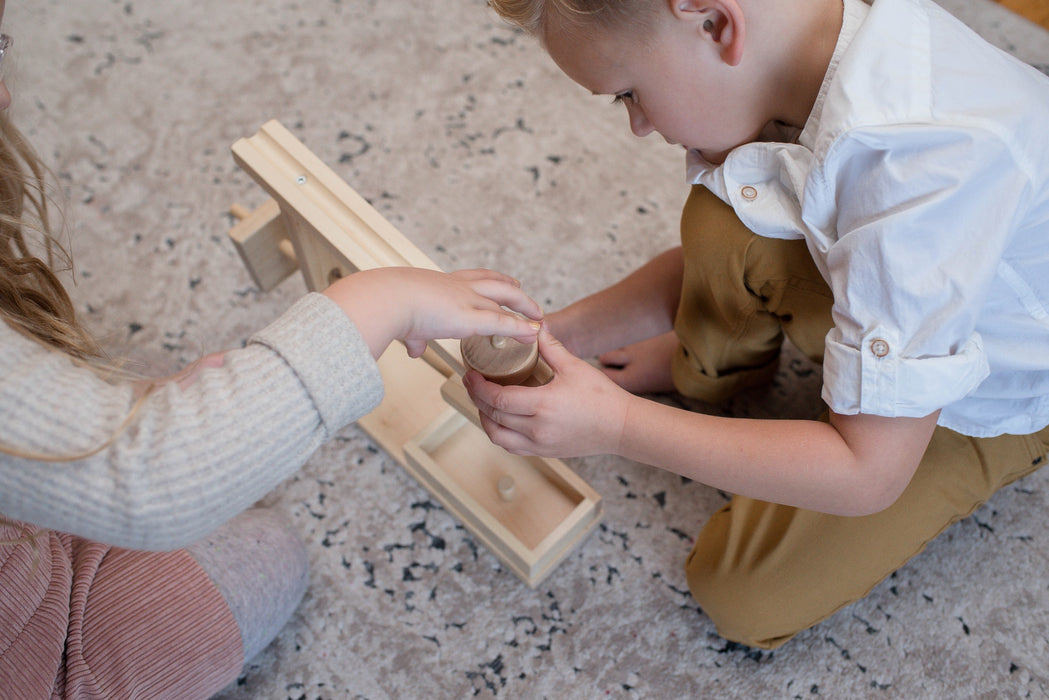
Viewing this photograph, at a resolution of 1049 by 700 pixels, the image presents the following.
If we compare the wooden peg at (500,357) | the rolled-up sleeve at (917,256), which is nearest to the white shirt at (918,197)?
the rolled-up sleeve at (917,256)

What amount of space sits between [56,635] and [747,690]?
0.65 m

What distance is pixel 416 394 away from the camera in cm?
100

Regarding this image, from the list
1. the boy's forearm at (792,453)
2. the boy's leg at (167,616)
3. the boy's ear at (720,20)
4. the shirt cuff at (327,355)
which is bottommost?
the boy's leg at (167,616)

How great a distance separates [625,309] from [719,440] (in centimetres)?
28

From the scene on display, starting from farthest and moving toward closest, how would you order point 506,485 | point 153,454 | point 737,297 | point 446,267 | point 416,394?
1. point 446,267
2. point 416,394
3. point 506,485
4. point 737,297
5. point 153,454

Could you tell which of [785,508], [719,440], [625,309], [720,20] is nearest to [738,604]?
[785,508]

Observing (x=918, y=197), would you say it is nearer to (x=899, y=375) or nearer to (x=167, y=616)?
(x=899, y=375)

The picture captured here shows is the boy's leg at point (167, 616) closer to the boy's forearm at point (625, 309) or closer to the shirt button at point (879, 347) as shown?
the boy's forearm at point (625, 309)

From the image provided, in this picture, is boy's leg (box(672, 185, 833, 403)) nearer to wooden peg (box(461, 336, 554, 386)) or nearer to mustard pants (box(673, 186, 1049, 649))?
mustard pants (box(673, 186, 1049, 649))

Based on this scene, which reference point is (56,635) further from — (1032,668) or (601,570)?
(1032,668)

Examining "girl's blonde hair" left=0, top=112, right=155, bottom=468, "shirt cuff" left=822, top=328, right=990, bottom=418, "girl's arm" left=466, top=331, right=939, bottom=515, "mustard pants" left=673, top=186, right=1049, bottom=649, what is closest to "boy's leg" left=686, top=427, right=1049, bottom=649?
"mustard pants" left=673, top=186, right=1049, bottom=649

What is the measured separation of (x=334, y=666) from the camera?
86 cm

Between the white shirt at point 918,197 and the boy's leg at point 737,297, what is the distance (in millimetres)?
90

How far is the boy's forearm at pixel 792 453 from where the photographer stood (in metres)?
0.64
